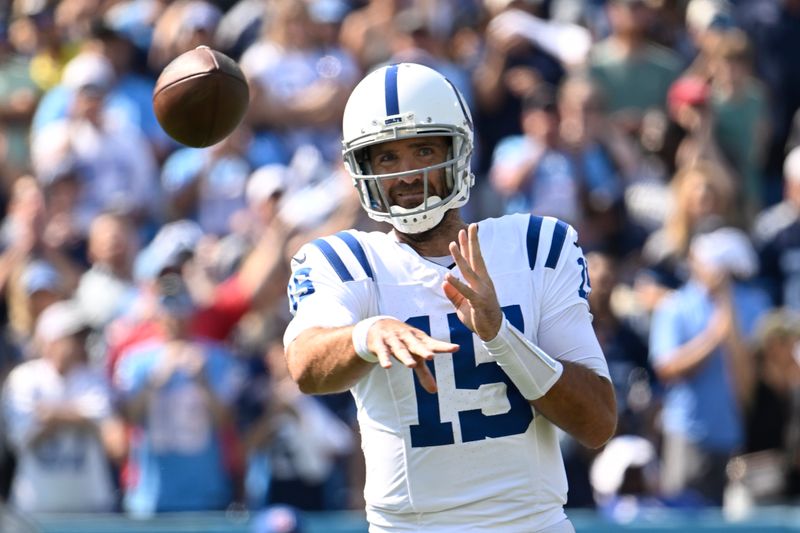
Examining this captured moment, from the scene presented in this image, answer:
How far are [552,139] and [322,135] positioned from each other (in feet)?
5.07

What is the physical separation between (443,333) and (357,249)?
0.34 metres

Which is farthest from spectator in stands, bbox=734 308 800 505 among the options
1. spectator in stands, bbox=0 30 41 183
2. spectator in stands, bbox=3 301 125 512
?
spectator in stands, bbox=0 30 41 183

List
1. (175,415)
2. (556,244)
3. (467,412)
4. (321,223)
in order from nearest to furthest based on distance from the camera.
→ (467,412), (556,244), (175,415), (321,223)

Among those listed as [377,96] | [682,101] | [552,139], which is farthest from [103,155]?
[377,96]

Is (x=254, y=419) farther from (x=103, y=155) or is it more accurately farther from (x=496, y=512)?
(x=496, y=512)

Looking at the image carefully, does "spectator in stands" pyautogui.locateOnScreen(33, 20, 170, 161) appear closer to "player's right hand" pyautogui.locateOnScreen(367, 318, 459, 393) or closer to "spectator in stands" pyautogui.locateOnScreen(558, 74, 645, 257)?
"spectator in stands" pyautogui.locateOnScreen(558, 74, 645, 257)

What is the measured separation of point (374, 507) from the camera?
13.4ft

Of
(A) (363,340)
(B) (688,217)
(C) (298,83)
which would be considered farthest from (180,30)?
(A) (363,340)

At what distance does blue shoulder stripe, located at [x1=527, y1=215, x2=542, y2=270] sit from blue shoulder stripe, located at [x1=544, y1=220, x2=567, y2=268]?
0.04 m

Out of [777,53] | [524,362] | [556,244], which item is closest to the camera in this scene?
[524,362]

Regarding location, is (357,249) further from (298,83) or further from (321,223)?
(298,83)

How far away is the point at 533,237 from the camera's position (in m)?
4.16

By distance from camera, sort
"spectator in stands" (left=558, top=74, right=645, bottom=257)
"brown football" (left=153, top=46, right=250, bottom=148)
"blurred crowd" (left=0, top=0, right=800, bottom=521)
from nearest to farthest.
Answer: "brown football" (left=153, top=46, right=250, bottom=148) < "blurred crowd" (left=0, top=0, right=800, bottom=521) < "spectator in stands" (left=558, top=74, right=645, bottom=257)

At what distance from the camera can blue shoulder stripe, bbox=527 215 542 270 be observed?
4.12 m
